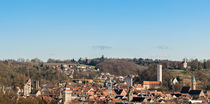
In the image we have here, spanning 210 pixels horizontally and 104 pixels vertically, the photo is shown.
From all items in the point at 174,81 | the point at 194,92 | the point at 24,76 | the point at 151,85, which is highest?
the point at 24,76

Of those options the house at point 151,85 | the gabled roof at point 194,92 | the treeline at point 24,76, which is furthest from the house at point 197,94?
the treeline at point 24,76

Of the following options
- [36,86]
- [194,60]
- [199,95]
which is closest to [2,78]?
[36,86]

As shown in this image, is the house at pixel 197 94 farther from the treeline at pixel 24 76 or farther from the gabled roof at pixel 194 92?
the treeline at pixel 24 76

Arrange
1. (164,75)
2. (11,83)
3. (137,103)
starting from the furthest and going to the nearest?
(164,75) < (11,83) < (137,103)

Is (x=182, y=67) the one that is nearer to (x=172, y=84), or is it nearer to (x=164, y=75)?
(x=164, y=75)

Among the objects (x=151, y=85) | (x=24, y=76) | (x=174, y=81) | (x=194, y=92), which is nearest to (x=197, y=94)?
(x=194, y=92)

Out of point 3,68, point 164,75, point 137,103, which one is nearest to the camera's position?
point 137,103


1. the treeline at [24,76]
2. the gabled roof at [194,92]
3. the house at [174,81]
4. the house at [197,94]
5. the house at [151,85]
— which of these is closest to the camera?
the house at [197,94]

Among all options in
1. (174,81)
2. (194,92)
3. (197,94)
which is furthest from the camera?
(174,81)

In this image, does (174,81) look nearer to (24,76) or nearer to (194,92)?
(194,92)

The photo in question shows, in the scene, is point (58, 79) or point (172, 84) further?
point (58, 79)

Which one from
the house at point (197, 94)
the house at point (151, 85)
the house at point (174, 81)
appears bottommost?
the house at point (197, 94)
